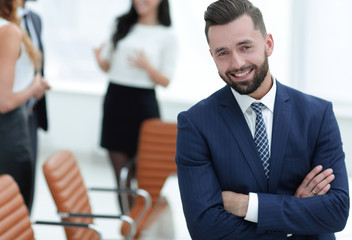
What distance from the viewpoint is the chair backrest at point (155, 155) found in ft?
10.8

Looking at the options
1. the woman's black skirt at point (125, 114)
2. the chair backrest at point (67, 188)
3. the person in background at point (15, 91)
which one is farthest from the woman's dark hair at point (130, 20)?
the chair backrest at point (67, 188)

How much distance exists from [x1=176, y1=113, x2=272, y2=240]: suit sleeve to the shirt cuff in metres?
0.03

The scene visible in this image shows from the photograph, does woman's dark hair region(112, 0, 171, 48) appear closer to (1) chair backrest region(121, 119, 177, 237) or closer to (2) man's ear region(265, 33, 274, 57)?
(1) chair backrest region(121, 119, 177, 237)

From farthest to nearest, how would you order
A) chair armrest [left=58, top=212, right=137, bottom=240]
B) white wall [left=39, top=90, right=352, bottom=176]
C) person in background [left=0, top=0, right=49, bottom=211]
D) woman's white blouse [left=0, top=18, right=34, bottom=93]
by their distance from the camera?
white wall [left=39, top=90, right=352, bottom=176]
woman's white blouse [left=0, top=18, right=34, bottom=93]
person in background [left=0, top=0, right=49, bottom=211]
chair armrest [left=58, top=212, right=137, bottom=240]

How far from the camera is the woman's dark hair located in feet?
12.0

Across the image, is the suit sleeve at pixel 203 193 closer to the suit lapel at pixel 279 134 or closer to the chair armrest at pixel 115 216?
the suit lapel at pixel 279 134

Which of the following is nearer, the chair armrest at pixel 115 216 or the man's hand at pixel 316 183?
the man's hand at pixel 316 183

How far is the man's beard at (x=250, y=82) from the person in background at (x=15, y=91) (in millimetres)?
1393

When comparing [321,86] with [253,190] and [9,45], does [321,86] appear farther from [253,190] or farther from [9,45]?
[253,190]

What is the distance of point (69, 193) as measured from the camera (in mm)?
2619

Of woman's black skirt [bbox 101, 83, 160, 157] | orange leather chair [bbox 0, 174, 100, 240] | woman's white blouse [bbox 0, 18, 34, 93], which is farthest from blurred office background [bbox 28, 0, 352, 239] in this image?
orange leather chair [bbox 0, 174, 100, 240]

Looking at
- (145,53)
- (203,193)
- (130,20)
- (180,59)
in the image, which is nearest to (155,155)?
(145,53)

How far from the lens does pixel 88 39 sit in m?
5.50

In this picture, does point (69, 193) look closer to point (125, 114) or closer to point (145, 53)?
point (125, 114)
